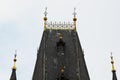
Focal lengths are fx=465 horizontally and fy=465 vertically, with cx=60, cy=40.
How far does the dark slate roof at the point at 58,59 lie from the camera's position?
5700 cm

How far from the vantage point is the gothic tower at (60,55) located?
5694 cm

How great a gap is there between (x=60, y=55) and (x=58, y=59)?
879 mm

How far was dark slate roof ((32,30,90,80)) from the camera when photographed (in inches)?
2244

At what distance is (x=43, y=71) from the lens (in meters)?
57.2

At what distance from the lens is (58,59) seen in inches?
2325

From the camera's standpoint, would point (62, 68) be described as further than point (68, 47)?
No

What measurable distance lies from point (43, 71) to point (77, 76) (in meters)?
4.22

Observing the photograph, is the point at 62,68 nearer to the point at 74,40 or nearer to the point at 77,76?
the point at 77,76

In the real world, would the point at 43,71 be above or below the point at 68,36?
below

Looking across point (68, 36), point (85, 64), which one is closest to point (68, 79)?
point (85, 64)

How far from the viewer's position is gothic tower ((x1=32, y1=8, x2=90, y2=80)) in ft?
187

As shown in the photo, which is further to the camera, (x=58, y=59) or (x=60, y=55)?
(x=60, y=55)

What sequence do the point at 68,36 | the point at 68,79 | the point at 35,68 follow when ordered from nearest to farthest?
the point at 68,79 → the point at 35,68 → the point at 68,36

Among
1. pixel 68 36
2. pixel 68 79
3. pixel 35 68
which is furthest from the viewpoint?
pixel 68 36
